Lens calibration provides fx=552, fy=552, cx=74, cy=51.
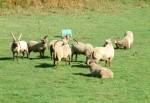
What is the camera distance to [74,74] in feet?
53.3

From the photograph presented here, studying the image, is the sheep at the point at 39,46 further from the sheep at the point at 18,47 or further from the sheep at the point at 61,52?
the sheep at the point at 61,52

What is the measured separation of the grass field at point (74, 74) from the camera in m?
13.5

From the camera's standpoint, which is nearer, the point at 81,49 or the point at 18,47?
the point at 81,49

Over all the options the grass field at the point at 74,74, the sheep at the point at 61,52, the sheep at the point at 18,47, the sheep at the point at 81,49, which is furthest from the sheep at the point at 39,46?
the sheep at the point at 61,52

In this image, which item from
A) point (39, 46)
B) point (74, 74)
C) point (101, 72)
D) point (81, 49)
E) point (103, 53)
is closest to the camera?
point (101, 72)

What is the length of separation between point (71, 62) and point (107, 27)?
9482 mm

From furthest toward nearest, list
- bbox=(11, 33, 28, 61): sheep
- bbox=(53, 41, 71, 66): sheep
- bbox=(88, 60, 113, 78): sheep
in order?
bbox=(11, 33, 28, 61): sheep < bbox=(53, 41, 71, 66): sheep < bbox=(88, 60, 113, 78): sheep

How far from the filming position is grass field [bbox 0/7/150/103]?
1346cm

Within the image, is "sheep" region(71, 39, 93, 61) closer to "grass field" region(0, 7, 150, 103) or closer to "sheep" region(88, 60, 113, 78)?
"grass field" region(0, 7, 150, 103)

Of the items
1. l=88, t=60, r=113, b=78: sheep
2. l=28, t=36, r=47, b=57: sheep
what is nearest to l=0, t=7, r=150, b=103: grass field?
l=88, t=60, r=113, b=78: sheep

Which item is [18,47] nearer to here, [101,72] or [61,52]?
[61,52]

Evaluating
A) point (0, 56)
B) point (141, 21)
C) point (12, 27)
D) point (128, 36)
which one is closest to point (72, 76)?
point (0, 56)

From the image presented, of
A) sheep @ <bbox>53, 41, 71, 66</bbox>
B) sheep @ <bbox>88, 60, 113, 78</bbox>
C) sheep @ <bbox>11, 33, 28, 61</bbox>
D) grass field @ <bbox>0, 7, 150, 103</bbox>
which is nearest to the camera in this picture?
grass field @ <bbox>0, 7, 150, 103</bbox>

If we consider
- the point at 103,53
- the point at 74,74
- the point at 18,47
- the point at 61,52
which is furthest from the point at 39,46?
the point at 74,74
